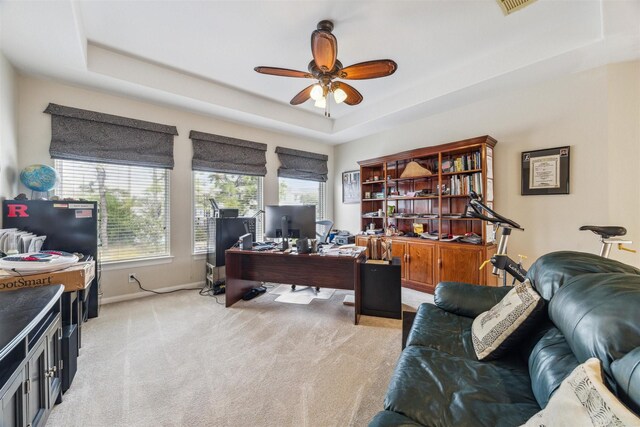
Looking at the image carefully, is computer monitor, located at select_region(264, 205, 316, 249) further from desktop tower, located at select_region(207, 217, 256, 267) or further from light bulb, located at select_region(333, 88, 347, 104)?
light bulb, located at select_region(333, 88, 347, 104)

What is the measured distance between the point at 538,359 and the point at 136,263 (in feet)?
13.0

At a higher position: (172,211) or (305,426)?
(172,211)

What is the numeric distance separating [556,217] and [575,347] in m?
2.58

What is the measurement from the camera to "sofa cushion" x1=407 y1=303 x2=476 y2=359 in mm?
1406

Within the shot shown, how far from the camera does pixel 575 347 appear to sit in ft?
3.11

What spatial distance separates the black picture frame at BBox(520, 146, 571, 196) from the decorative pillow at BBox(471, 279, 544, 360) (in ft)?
→ 7.06

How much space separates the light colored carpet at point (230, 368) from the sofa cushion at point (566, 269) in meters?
1.12

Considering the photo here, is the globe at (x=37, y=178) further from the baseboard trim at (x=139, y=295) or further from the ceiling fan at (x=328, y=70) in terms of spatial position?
the ceiling fan at (x=328, y=70)

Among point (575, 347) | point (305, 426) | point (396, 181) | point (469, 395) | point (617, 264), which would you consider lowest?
point (305, 426)

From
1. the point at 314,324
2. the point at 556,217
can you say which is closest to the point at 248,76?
the point at 314,324

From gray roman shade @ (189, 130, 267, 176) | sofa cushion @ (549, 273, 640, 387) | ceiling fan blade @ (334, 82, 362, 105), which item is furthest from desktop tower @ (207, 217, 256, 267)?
sofa cushion @ (549, 273, 640, 387)

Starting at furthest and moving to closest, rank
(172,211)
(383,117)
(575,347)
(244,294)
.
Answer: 1. (383,117)
2. (172,211)
3. (244,294)
4. (575,347)

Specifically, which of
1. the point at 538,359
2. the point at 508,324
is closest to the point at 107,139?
the point at 508,324

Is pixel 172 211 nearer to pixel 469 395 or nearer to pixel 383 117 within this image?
pixel 383 117
